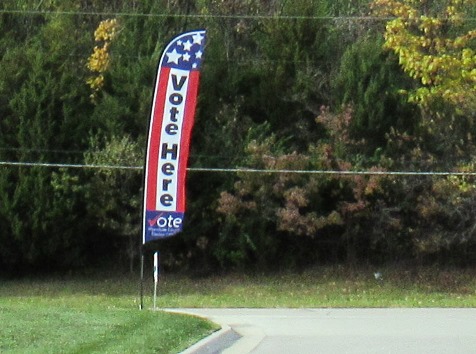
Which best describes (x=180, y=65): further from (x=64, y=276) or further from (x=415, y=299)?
(x=64, y=276)

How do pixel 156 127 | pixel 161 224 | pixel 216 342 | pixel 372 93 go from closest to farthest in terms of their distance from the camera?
pixel 216 342 < pixel 161 224 < pixel 156 127 < pixel 372 93

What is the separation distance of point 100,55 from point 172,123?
1291 centimetres

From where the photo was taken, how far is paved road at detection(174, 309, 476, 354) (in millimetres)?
15719

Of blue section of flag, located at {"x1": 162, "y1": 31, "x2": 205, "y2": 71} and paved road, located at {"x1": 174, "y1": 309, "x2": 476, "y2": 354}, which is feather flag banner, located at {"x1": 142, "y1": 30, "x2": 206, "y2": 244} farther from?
paved road, located at {"x1": 174, "y1": 309, "x2": 476, "y2": 354}

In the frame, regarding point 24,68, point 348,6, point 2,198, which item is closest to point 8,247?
point 2,198

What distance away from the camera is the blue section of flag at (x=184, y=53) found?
2123 centimetres

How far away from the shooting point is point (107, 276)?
34.6 m

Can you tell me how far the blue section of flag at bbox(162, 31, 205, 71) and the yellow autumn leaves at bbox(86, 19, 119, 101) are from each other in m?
12.2

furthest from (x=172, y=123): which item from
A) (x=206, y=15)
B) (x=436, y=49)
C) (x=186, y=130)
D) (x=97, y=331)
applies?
(x=206, y=15)

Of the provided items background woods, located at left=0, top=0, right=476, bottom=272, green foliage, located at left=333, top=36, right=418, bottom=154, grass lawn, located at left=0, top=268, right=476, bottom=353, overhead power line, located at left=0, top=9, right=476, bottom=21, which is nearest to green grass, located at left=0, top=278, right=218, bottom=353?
grass lawn, located at left=0, top=268, right=476, bottom=353

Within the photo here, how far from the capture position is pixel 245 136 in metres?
33.4

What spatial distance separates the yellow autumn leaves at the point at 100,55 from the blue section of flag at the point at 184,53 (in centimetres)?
1219

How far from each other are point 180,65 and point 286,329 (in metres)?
5.88

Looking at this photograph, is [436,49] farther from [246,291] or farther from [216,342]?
[216,342]
